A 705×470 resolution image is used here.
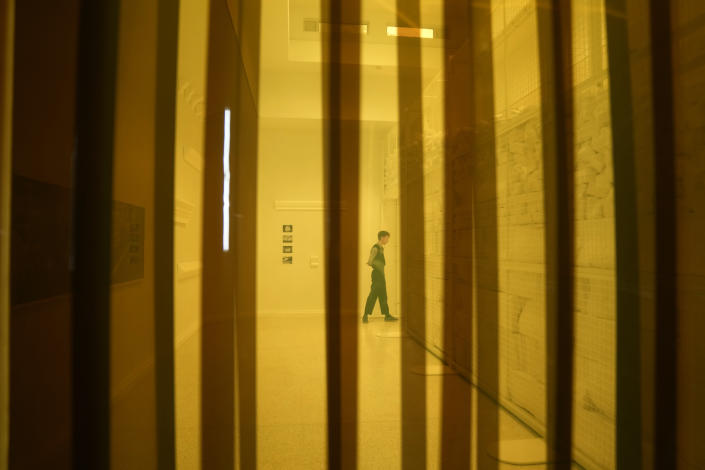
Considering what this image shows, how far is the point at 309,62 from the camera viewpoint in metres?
1.16

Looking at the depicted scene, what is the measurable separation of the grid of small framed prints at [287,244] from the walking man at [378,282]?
0.25 meters

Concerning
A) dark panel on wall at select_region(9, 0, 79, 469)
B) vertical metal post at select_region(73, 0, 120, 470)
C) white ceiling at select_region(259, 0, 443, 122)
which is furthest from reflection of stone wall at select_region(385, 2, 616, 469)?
dark panel on wall at select_region(9, 0, 79, 469)

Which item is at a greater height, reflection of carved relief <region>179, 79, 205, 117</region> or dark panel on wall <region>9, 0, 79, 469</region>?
reflection of carved relief <region>179, 79, 205, 117</region>

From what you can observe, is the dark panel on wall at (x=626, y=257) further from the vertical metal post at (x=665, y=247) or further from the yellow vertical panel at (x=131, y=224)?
the yellow vertical panel at (x=131, y=224)

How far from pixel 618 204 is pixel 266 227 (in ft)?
3.11

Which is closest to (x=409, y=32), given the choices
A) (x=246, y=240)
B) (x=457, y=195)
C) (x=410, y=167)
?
(x=410, y=167)

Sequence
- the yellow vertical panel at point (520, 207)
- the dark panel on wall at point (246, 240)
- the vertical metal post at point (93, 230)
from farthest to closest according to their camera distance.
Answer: the yellow vertical panel at point (520, 207)
the dark panel on wall at point (246, 240)
the vertical metal post at point (93, 230)

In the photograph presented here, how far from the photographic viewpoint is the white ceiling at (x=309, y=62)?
1.12m

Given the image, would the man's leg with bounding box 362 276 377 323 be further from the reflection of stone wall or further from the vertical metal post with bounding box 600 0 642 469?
the vertical metal post with bounding box 600 0 642 469

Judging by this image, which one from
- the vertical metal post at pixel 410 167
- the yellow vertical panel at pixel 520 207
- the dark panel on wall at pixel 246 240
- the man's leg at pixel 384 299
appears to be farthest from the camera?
the yellow vertical panel at pixel 520 207

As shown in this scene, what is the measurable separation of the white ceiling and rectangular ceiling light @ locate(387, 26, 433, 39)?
0.02 m

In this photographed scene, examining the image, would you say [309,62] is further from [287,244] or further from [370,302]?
[370,302]

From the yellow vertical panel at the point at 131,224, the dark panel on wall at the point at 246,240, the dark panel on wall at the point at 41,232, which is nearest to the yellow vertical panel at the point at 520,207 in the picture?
the dark panel on wall at the point at 246,240

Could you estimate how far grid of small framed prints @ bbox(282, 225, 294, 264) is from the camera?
3.55ft
